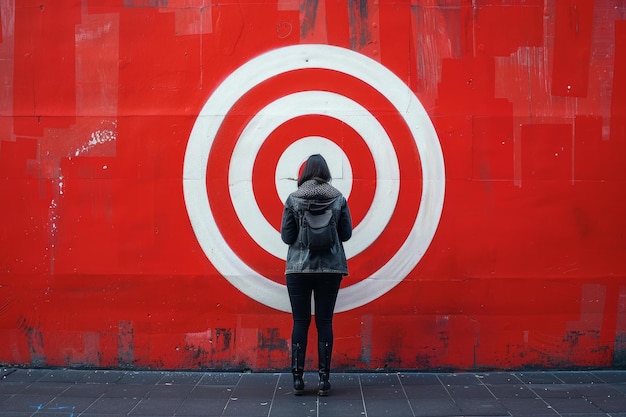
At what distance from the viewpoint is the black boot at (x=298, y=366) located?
4.78 metres

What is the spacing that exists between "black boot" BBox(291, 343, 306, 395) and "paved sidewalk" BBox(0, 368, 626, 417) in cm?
8

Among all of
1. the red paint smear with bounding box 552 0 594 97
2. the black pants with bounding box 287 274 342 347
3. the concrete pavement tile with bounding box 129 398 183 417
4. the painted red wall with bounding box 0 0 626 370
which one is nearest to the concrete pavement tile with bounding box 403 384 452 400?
the painted red wall with bounding box 0 0 626 370

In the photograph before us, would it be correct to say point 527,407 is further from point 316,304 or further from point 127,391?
point 127,391

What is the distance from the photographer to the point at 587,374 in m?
5.29

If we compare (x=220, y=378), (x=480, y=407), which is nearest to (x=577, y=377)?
(x=480, y=407)

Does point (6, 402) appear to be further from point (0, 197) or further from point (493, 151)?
point (493, 151)

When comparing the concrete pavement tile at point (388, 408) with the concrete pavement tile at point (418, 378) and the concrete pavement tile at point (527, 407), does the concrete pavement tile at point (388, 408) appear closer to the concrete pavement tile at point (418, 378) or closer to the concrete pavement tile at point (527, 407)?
the concrete pavement tile at point (418, 378)

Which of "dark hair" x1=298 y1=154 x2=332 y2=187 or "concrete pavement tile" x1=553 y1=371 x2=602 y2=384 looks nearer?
"dark hair" x1=298 y1=154 x2=332 y2=187

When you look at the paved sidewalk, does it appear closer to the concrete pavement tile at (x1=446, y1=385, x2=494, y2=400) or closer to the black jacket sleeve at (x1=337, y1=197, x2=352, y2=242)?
the concrete pavement tile at (x1=446, y1=385, x2=494, y2=400)

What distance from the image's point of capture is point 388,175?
5.38 metres

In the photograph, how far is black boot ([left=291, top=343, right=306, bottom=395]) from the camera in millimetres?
4781

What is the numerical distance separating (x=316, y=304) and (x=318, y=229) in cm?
59

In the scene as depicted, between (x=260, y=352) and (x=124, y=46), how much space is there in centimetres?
280

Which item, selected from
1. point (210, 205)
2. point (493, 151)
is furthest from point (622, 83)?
point (210, 205)
